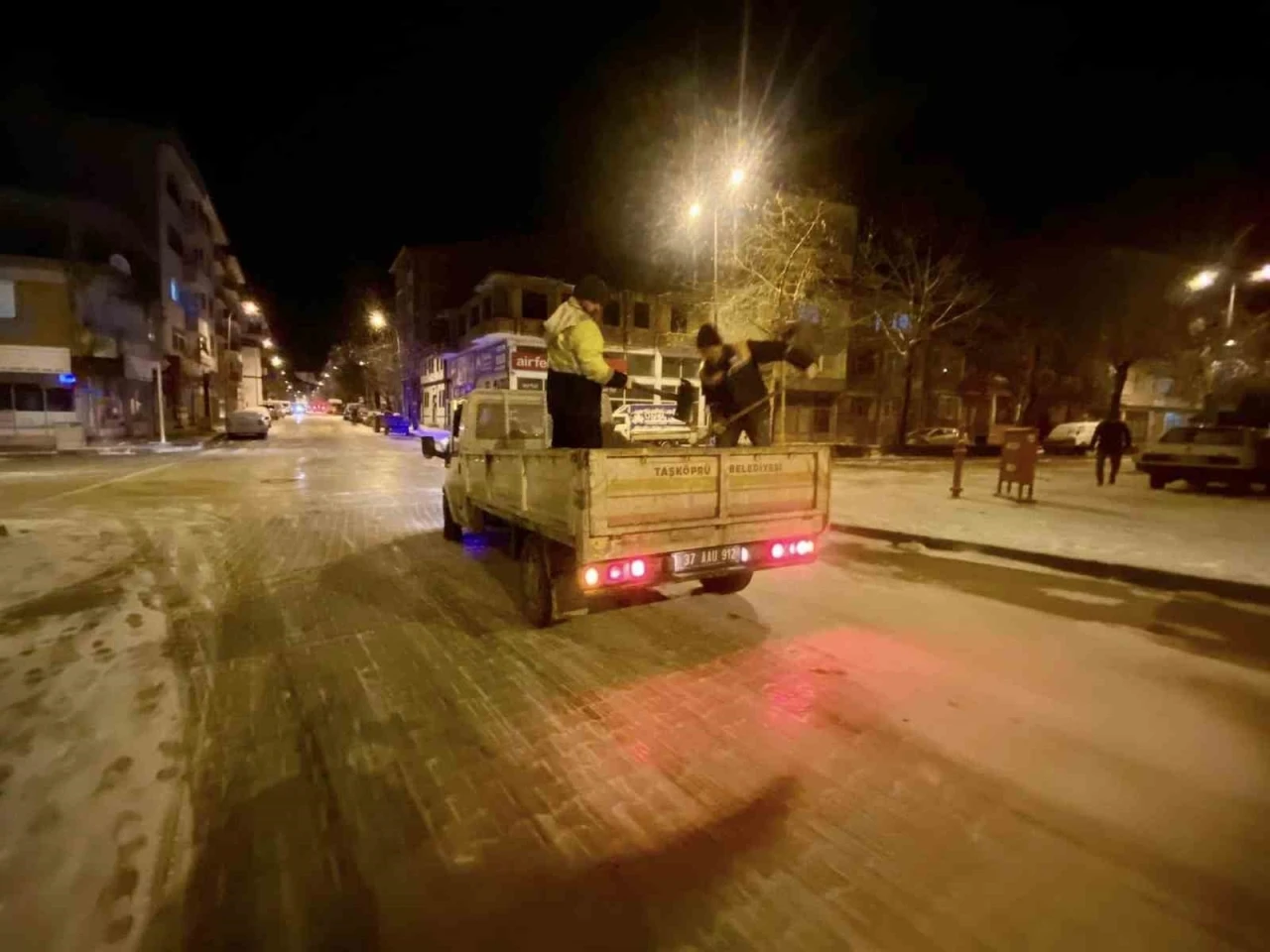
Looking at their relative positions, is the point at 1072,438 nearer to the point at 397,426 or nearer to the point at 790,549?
the point at 790,549

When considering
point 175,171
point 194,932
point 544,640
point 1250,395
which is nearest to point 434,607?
point 544,640

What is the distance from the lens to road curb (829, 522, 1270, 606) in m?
6.91

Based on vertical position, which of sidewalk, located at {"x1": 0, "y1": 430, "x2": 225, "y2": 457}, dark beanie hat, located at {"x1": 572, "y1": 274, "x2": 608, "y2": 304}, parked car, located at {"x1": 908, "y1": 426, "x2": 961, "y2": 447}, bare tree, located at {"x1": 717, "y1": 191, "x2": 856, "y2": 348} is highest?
bare tree, located at {"x1": 717, "y1": 191, "x2": 856, "y2": 348}

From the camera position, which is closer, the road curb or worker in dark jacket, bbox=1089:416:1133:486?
the road curb

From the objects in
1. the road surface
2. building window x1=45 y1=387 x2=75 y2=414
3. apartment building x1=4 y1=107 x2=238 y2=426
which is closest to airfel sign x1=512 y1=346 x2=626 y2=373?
apartment building x1=4 y1=107 x2=238 y2=426

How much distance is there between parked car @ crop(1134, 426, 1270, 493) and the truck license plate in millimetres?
16509

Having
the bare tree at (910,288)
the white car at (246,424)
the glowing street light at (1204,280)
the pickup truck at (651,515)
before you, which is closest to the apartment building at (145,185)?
the white car at (246,424)

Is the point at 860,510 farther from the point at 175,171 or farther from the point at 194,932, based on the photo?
the point at 175,171

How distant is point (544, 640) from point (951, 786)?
3.21 m

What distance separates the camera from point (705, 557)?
521 centimetres

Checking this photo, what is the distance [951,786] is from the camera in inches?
132

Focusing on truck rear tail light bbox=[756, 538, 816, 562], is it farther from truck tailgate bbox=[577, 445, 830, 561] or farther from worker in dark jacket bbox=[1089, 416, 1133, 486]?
worker in dark jacket bbox=[1089, 416, 1133, 486]

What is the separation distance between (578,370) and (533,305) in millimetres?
33626

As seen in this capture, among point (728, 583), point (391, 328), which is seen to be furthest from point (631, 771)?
point (391, 328)
